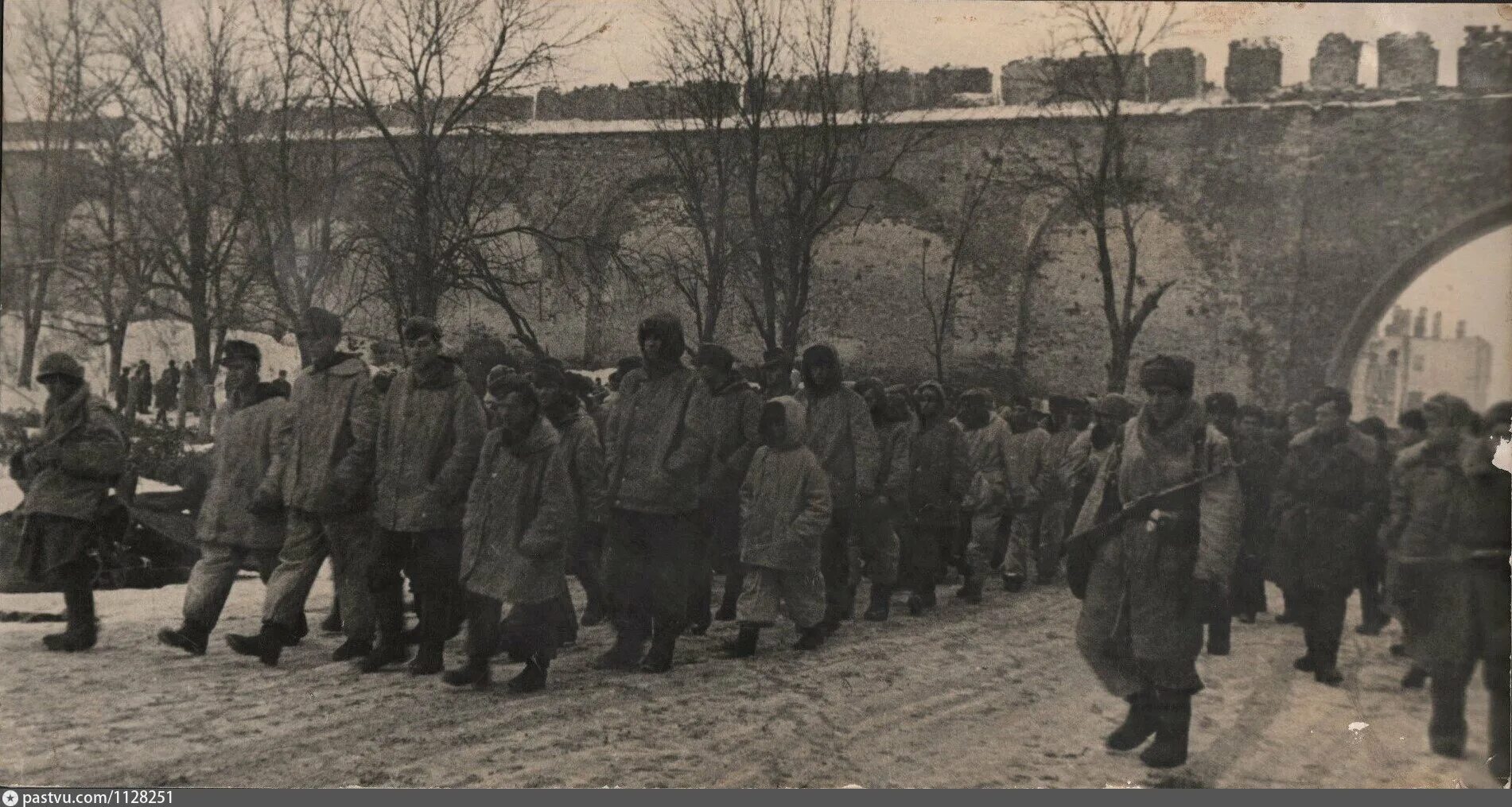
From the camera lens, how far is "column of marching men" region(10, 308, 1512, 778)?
5414 mm

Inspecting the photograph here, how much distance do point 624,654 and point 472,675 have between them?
2.56ft

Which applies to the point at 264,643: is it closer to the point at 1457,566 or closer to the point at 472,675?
the point at 472,675

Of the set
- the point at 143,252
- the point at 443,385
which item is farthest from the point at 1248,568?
the point at 143,252

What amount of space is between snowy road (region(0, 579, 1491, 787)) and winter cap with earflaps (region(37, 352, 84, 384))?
1.30 m

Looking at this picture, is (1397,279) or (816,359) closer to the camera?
(1397,279)

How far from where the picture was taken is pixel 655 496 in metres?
6.54

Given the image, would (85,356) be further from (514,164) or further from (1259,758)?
(1259,758)

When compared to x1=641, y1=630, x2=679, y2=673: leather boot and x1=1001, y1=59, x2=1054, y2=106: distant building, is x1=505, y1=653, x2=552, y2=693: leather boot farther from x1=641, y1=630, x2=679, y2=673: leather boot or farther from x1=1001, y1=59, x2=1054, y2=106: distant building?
x1=1001, y1=59, x2=1054, y2=106: distant building

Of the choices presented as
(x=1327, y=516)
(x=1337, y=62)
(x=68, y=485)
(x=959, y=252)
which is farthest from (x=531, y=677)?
(x=1337, y=62)

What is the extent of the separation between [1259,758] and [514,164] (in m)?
4.76

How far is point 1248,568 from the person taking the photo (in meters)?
6.25

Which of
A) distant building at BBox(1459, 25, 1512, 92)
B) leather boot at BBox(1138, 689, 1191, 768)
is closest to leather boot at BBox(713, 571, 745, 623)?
leather boot at BBox(1138, 689, 1191, 768)

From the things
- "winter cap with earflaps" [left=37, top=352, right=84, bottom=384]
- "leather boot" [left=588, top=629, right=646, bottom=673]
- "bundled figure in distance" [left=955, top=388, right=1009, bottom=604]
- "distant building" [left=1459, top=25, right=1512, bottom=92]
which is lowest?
"leather boot" [left=588, top=629, right=646, bottom=673]

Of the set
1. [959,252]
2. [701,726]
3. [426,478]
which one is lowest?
[701,726]
